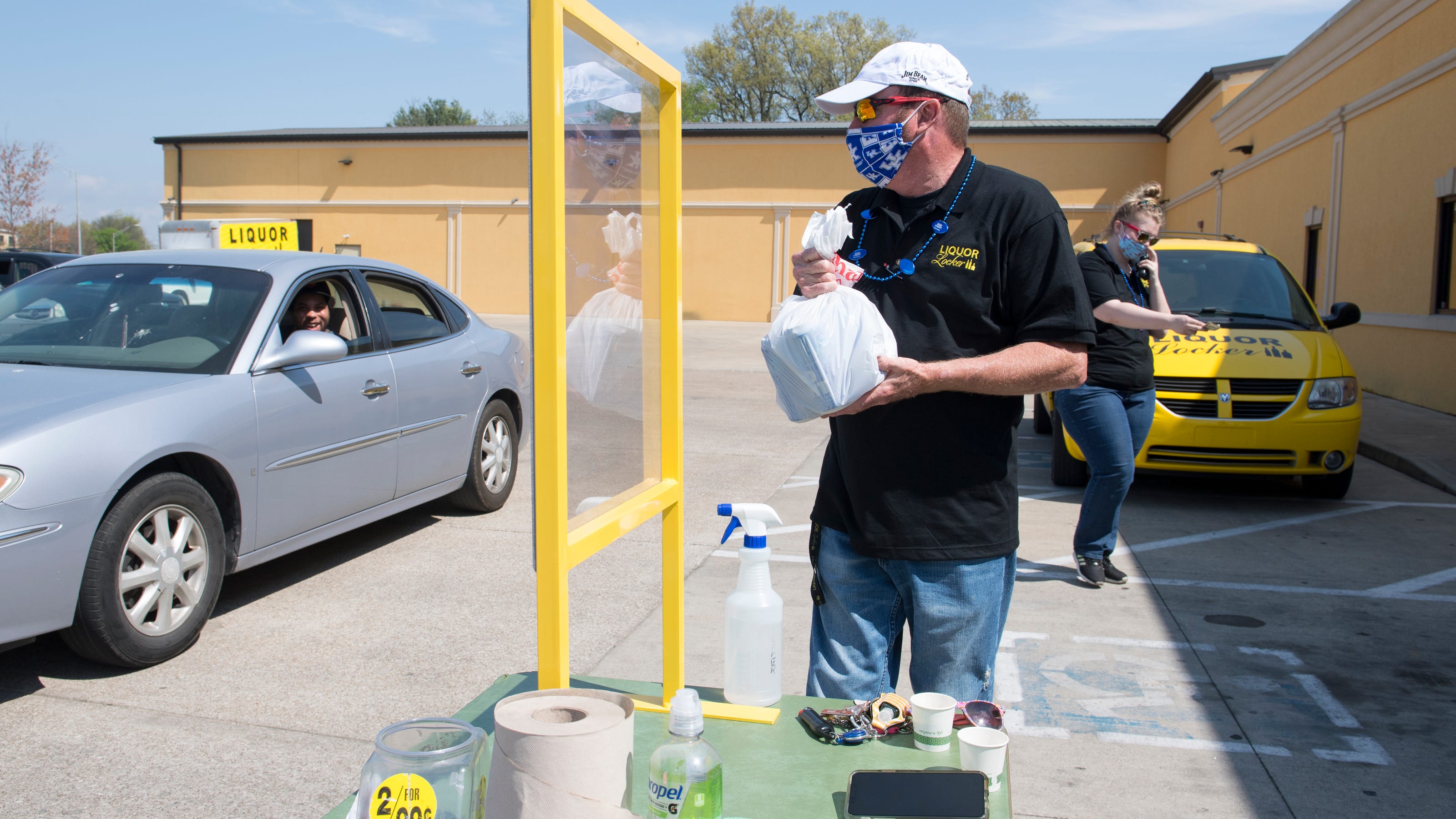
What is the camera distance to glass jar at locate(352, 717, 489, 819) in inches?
53.9

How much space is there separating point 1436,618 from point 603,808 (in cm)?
495

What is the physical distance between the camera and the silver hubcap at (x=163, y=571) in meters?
3.88

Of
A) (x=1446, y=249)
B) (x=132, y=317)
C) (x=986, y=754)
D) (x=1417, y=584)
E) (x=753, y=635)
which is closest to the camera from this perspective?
(x=986, y=754)

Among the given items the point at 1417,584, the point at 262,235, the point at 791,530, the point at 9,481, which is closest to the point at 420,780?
the point at 9,481

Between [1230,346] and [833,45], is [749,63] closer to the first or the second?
[833,45]

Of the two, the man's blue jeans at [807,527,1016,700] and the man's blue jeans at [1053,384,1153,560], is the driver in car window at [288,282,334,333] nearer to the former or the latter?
the man's blue jeans at [1053,384,1153,560]

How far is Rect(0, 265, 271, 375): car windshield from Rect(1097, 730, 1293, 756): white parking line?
384 cm

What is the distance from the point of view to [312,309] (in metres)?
5.57

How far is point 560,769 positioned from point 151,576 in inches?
126

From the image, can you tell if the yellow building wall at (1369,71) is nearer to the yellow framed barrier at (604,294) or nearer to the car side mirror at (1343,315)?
the car side mirror at (1343,315)

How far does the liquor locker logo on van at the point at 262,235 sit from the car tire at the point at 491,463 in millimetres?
8384

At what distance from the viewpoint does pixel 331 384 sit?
503 cm

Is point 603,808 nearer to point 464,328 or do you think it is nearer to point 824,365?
point 824,365

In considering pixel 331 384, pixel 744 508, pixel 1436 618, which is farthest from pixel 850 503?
pixel 1436 618
